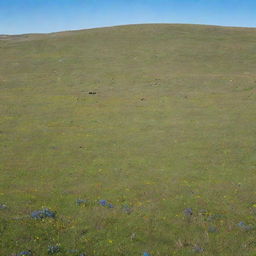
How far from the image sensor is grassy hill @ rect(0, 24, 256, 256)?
1577cm

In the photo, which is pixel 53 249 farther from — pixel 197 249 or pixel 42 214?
pixel 197 249

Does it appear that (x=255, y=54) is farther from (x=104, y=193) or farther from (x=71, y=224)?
(x=71, y=224)

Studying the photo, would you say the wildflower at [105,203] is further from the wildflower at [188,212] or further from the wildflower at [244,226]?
the wildflower at [244,226]

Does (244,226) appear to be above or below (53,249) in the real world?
below

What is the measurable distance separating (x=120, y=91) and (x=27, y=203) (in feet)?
131

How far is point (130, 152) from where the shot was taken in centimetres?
3178

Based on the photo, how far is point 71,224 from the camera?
54.1ft

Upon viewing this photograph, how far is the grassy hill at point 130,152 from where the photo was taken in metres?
15.8

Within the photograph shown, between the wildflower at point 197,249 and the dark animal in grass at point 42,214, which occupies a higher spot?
the dark animal in grass at point 42,214

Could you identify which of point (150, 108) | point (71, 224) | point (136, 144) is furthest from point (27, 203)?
point (150, 108)

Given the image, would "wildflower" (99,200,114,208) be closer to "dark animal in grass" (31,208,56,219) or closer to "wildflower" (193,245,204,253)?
"dark animal in grass" (31,208,56,219)

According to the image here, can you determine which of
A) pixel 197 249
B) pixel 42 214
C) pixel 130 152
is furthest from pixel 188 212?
pixel 130 152

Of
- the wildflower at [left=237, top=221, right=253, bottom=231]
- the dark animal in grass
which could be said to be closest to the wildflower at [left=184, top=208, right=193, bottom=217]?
the wildflower at [left=237, top=221, right=253, bottom=231]

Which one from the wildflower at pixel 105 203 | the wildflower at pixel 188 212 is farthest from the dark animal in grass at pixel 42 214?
the wildflower at pixel 188 212
